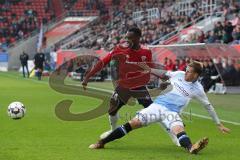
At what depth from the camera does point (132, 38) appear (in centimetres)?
1076

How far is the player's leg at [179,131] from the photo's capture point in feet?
30.7

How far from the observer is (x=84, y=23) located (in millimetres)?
59031

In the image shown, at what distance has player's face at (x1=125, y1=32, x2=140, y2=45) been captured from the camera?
10.7 meters

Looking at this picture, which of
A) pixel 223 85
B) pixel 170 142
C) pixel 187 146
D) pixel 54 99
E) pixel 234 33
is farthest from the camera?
pixel 234 33

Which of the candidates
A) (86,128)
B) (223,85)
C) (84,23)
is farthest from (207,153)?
(84,23)

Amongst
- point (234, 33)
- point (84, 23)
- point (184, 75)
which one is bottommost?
point (84, 23)

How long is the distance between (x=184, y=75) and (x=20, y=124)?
5239 millimetres

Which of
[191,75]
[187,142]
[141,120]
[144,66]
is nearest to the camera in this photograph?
[187,142]

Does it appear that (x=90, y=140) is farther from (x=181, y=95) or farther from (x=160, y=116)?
(x=181, y=95)

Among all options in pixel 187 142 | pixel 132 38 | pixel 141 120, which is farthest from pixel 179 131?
pixel 132 38

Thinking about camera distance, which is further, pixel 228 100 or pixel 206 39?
pixel 206 39

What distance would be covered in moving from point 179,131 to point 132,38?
215cm

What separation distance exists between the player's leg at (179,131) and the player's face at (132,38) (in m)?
1.71

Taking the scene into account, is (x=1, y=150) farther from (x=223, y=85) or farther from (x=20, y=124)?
Result: (x=223, y=85)
